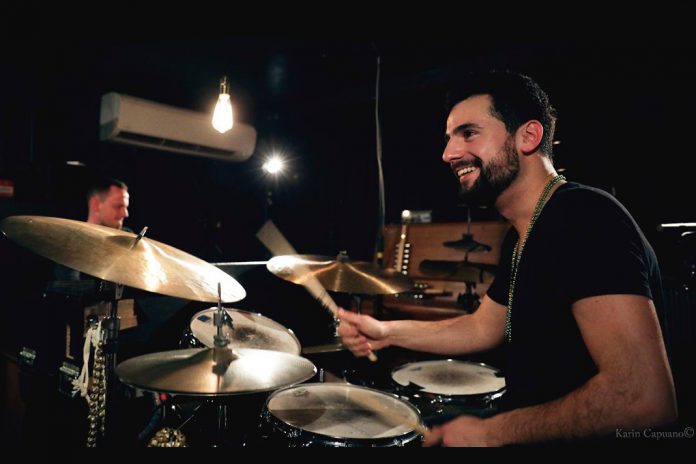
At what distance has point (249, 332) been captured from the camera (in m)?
1.99

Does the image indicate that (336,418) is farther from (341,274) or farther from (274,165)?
(274,165)

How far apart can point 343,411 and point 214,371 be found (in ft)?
2.16

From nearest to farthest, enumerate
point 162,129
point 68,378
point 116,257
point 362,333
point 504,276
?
1. point 116,257
2. point 504,276
3. point 362,333
4. point 68,378
5. point 162,129

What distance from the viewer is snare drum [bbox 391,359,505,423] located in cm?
199

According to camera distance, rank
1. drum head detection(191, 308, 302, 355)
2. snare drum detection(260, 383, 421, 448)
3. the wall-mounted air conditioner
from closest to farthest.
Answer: snare drum detection(260, 383, 421, 448), drum head detection(191, 308, 302, 355), the wall-mounted air conditioner

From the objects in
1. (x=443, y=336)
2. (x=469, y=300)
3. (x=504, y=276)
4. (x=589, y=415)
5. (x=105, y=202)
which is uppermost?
(x=105, y=202)

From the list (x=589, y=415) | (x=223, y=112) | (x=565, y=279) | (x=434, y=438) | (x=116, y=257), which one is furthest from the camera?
(x=223, y=112)

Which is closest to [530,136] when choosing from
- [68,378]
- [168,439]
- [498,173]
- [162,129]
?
[498,173]

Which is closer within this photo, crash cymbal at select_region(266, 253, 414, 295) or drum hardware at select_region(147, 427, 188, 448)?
drum hardware at select_region(147, 427, 188, 448)

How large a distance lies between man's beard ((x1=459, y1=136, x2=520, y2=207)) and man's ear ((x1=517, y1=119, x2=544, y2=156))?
0.03m

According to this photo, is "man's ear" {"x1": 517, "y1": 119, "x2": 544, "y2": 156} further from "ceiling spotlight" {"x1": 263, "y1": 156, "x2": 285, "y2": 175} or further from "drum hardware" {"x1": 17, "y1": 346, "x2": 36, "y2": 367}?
"ceiling spotlight" {"x1": 263, "y1": 156, "x2": 285, "y2": 175}

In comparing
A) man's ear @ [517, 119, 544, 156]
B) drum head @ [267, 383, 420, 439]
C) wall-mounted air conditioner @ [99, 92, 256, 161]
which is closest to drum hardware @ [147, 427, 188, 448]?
drum head @ [267, 383, 420, 439]

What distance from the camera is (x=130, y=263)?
140 cm

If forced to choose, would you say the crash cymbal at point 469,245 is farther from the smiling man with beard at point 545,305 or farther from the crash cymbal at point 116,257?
the crash cymbal at point 116,257
